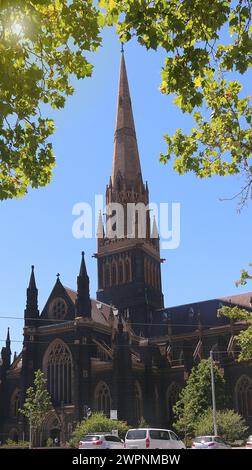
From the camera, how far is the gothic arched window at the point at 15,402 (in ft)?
199

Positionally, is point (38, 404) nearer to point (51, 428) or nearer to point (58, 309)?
point (51, 428)

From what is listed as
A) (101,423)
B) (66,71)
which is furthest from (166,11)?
(101,423)

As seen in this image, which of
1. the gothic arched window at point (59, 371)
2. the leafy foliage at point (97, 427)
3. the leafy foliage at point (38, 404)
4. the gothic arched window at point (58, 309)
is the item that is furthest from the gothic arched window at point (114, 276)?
the leafy foliage at point (97, 427)

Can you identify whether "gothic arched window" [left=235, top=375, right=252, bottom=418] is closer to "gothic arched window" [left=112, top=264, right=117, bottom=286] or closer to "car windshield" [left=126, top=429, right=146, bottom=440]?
"gothic arched window" [left=112, top=264, right=117, bottom=286]

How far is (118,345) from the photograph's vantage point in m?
56.2

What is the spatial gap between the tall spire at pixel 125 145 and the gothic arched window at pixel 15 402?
3086cm

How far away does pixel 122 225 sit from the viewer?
76812 millimetres

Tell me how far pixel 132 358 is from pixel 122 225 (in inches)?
870

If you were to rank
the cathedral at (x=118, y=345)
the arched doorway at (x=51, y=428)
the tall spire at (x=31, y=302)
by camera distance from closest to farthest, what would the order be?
1. the arched doorway at (x=51, y=428)
2. the cathedral at (x=118, y=345)
3. the tall spire at (x=31, y=302)

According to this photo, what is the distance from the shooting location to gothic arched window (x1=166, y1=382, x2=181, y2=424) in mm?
61394

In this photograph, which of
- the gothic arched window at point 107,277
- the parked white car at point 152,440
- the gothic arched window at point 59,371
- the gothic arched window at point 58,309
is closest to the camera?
the parked white car at point 152,440

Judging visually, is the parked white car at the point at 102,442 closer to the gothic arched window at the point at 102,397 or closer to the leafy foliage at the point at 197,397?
the leafy foliage at the point at 197,397

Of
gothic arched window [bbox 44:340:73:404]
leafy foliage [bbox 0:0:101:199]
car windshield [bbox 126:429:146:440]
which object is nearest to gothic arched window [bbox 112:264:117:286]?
gothic arched window [bbox 44:340:73:404]
